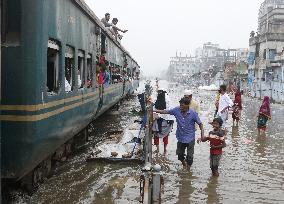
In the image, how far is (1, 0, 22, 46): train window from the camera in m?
5.66

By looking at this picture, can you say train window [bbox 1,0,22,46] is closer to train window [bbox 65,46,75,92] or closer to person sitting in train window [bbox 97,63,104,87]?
train window [bbox 65,46,75,92]

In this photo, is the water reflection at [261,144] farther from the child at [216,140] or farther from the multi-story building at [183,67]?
the multi-story building at [183,67]

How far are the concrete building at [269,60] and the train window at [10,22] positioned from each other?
96.1 feet

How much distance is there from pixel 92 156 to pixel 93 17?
311cm

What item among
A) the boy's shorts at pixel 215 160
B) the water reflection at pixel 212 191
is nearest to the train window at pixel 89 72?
the boy's shorts at pixel 215 160

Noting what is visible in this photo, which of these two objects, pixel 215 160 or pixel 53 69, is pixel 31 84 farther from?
pixel 215 160

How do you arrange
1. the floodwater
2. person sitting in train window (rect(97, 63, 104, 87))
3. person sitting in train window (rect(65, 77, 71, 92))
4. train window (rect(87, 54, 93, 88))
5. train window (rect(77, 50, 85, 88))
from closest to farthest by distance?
the floodwater
person sitting in train window (rect(65, 77, 71, 92))
train window (rect(77, 50, 85, 88))
train window (rect(87, 54, 93, 88))
person sitting in train window (rect(97, 63, 104, 87))

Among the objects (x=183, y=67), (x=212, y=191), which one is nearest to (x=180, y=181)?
(x=212, y=191)

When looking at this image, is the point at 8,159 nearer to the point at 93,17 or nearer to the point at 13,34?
the point at 13,34

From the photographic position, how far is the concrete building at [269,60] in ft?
119

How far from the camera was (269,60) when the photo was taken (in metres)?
43.4

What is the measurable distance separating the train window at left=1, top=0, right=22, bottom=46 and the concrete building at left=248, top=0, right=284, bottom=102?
29293 mm

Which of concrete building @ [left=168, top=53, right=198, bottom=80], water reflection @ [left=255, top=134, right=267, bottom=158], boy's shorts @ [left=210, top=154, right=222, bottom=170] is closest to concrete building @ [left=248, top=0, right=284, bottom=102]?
water reflection @ [left=255, top=134, right=267, bottom=158]

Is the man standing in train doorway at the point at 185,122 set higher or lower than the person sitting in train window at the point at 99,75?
lower
